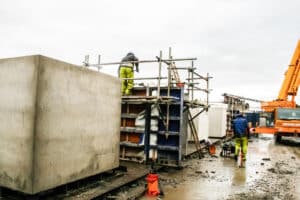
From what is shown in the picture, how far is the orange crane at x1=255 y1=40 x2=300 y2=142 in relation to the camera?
1588cm

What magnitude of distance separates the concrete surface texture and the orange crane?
13.5 meters

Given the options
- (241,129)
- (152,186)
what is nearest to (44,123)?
(152,186)

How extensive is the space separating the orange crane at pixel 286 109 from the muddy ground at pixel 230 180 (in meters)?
5.81

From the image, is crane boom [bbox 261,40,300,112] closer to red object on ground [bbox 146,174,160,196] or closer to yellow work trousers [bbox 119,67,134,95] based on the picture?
yellow work trousers [bbox 119,67,134,95]

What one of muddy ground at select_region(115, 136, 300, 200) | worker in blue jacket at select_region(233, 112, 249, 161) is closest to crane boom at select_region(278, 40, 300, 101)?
muddy ground at select_region(115, 136, 300, 200)

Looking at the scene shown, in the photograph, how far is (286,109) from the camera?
634 inches

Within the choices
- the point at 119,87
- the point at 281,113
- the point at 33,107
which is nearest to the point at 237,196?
the point at 119,87

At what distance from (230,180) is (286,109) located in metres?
10.4

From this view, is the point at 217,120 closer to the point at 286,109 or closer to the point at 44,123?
the point at 286,109

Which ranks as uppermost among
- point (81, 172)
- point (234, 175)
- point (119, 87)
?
point (119, 87)

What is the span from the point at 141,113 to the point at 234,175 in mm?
3328

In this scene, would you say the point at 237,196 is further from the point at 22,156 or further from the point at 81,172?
the point at 22,156

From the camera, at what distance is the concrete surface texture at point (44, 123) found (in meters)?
4.63

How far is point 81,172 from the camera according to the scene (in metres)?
5.71
